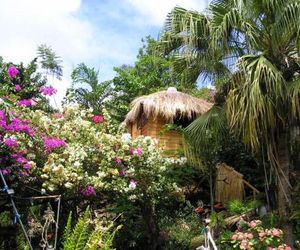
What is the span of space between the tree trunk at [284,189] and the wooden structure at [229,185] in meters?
1.92

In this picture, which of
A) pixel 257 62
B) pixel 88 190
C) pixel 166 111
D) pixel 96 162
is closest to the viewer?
pixel 257 62

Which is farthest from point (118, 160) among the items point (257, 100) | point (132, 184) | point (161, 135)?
point (161, 135)

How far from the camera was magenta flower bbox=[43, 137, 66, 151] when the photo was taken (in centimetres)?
723

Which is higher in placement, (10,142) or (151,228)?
(10,142)

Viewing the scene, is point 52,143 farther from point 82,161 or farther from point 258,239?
point 258,239

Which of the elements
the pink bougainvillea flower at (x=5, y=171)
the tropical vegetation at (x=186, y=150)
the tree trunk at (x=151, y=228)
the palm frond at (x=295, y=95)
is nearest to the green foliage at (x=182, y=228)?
the tropical vegetation at (x=186, y=150)

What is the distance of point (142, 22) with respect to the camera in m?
8.91

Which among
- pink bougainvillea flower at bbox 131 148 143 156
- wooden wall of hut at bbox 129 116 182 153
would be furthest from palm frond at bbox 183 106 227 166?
wooden wall of hut at bbox 129 116 182 153

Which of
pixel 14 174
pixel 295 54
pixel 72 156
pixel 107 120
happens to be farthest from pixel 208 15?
pixel 14 174

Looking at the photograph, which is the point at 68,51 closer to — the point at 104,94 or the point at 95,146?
the point at 104,94

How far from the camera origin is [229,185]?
9711mm

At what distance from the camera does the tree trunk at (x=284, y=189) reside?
7.17m

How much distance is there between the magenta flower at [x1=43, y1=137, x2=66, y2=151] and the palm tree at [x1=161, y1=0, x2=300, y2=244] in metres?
Answer: 2.67

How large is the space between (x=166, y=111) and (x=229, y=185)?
2.95 m
